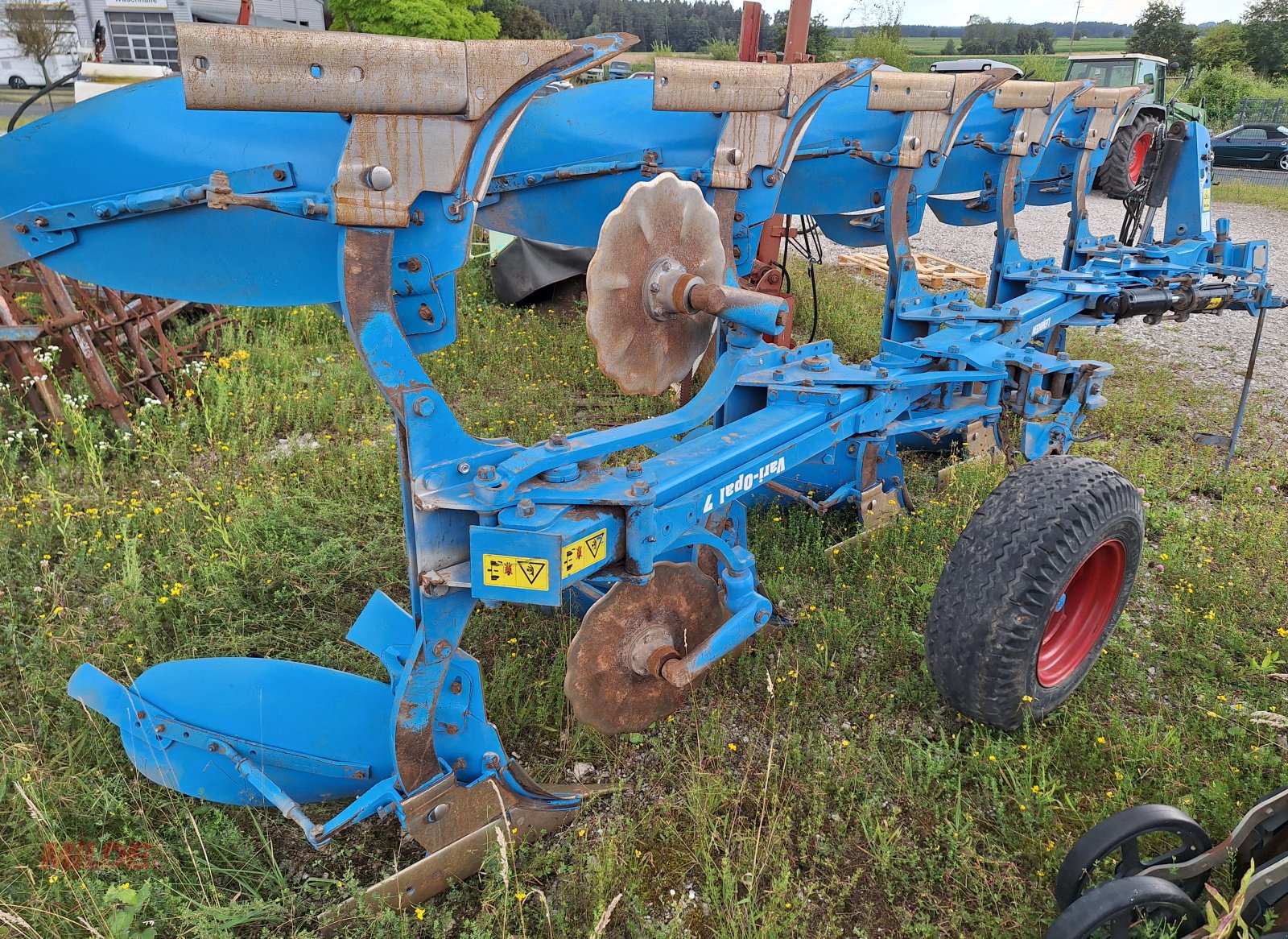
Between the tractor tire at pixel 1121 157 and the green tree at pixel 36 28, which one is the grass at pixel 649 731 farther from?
the green tree at pixel 36 28

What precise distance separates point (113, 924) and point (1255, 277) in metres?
6.17

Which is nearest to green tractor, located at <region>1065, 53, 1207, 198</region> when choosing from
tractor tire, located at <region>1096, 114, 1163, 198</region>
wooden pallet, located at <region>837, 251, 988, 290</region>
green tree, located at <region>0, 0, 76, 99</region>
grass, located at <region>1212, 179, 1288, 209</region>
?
tractor tire, located at <region>1096, 114, 1163, 198</region>

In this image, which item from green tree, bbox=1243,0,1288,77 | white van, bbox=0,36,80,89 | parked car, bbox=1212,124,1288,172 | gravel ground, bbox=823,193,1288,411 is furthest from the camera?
green tree, bbox=1243,0,1288,77

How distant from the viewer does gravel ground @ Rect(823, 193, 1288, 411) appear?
7035mm

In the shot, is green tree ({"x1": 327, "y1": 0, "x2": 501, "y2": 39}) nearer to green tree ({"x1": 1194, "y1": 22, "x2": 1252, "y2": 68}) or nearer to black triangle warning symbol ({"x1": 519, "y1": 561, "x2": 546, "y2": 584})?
black triangle warning symbol ({"x1": 519, "y1": 561, "x2": 546, "y2": 584})

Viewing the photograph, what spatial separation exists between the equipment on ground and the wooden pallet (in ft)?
24.0

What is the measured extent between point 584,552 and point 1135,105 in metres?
11.3

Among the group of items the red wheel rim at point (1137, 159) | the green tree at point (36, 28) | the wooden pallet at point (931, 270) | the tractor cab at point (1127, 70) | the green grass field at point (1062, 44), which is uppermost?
the green grass field at point (1062, 44)

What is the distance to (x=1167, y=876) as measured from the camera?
7.17 ft

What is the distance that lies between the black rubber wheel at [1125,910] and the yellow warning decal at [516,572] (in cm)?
138

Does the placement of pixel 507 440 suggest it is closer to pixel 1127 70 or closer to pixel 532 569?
pixel 532 569

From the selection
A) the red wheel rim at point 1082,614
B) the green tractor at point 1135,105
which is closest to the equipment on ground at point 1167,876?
the red wheel rim at point 1082,614

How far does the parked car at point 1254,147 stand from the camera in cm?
1927

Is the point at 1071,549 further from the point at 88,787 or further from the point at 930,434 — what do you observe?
the point at 88,787
